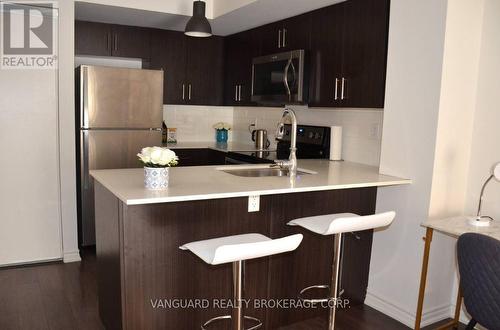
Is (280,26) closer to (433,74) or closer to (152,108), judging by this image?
(152,108)

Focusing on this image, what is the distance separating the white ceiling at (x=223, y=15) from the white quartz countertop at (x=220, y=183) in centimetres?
128

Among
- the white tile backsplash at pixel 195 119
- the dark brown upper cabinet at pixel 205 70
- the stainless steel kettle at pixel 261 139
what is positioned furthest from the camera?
the white tile backsplash at pixel 195 119

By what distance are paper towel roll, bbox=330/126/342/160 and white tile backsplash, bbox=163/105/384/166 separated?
0.06 meters

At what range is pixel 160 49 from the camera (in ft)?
14.8

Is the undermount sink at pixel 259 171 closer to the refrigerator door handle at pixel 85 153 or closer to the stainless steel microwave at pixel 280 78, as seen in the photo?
the stainless steel microwave at pixel 280 78

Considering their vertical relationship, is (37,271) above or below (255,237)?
below

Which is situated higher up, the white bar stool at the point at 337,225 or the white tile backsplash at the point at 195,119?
the white tile backsplash at the point at 195,119

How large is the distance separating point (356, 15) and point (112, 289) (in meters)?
2.33

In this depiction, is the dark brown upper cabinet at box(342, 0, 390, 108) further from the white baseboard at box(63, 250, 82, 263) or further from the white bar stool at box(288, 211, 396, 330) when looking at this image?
the white baseboard at box(63, 250, 82, 263)

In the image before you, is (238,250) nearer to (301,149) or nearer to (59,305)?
(59,305)

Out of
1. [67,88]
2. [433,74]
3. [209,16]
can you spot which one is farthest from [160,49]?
[433,74]

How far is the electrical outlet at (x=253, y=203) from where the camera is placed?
7.98ft

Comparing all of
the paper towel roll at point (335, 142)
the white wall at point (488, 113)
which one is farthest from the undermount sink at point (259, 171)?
the white wall at point (488, 113)

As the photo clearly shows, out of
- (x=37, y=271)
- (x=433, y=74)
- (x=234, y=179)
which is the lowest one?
(x=37, y=271)
